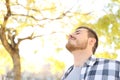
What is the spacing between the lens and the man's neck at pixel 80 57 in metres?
2.36

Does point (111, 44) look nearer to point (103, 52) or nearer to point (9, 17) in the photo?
point (103, 52)

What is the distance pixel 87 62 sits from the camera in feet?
7.52

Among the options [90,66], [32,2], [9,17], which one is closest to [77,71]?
[90,66]

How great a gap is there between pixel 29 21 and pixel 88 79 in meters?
7.90

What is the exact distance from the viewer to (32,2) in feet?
30.9

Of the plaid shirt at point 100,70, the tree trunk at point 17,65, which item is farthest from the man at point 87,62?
the tree trunk at point 17,65

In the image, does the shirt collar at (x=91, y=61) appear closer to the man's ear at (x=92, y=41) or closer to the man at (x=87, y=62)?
the man at (x=87, y=62)

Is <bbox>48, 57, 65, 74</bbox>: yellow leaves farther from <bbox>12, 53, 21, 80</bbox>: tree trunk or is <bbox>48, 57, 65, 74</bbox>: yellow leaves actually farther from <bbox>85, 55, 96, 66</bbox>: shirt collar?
<bbox>85, 55, 96, 66</bbox>: shirt collar

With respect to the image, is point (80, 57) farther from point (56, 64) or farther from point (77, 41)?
point (56, 64)

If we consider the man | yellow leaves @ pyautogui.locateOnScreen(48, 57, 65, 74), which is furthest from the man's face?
yellow leaves @ pyautogui.locateOnScreen(48, 57, 65, 74)

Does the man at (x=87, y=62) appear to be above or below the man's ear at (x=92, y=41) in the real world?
below

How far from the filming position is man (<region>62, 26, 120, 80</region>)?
2.18m

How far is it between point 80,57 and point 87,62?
0.09 meters

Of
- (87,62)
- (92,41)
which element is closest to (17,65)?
(92,41)
